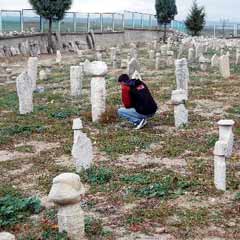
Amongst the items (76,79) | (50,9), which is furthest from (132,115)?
(50,9)

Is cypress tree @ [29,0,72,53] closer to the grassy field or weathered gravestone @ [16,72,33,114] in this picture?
the grassy field

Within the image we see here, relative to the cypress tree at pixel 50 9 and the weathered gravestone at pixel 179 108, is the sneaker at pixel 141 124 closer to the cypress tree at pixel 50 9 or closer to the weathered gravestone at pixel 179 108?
the weathered gravestone at pixel 179 108

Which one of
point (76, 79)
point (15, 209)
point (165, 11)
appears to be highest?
point (165, 11)

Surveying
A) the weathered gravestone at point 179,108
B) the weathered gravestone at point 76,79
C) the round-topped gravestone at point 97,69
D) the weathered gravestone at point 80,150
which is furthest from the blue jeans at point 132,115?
the weathered gravestone at point 76,79

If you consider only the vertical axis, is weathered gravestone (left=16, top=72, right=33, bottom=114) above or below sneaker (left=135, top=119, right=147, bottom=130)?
above

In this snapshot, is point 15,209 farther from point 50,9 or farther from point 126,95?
point 50,9

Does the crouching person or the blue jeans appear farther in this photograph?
the blue jeans

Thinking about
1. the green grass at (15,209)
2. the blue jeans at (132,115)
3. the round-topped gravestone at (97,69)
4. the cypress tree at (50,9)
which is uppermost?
the cypress tree at (50,9)

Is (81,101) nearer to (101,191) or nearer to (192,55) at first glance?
(101,191)

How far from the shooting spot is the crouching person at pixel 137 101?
41.2 ft

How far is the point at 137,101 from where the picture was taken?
12664 millimetres

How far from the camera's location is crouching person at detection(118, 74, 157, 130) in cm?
1255

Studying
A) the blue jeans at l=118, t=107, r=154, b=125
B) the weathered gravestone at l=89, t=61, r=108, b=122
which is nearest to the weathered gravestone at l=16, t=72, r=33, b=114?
the weathered gravestone at l=89, t=61, r=108, b=122

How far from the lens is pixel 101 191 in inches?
335
